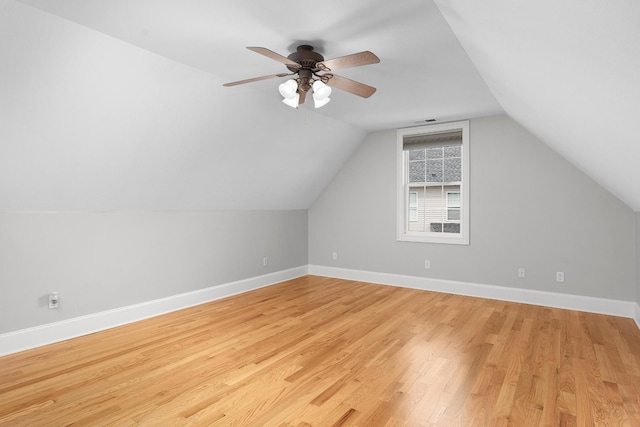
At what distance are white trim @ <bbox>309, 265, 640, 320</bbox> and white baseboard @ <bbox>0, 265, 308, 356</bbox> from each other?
5.76 ft

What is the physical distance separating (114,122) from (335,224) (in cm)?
396

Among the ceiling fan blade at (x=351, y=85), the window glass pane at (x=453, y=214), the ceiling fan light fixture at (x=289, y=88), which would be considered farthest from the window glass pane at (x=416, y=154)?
the ceiling fan light fixture at (x=289, y=88)

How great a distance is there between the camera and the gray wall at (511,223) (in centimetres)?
419

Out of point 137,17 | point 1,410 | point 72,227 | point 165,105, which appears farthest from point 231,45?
point 1,410

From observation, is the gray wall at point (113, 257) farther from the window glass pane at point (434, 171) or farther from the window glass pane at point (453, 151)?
the window glass pane at point (453, 151)

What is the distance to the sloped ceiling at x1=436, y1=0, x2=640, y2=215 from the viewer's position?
1.10 meters

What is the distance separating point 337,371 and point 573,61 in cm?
238

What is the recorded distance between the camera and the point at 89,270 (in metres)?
3.54

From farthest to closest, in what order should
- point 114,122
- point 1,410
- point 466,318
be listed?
point 466,318
point 114,122
point 1,410

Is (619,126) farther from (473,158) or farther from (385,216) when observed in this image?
(385,216)

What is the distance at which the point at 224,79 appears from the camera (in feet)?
11.1

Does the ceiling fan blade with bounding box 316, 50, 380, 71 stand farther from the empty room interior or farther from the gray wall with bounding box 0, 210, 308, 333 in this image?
the gray wall with bounding box 0, 210, 308, 333

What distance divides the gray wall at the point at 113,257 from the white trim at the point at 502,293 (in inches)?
66.7

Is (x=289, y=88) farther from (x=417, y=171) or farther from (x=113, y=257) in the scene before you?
(x=417, y=171)
